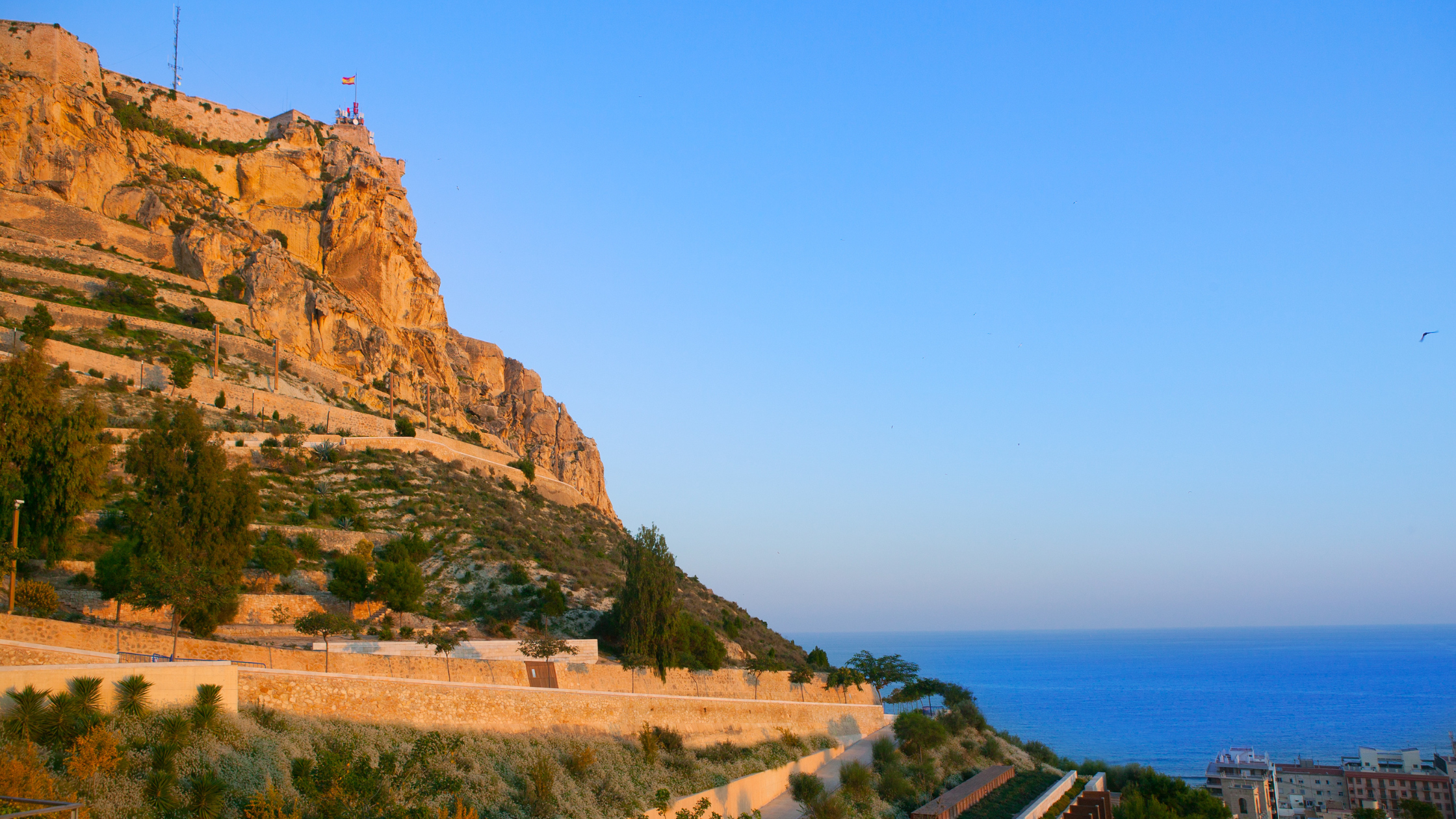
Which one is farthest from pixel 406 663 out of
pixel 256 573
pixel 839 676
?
pixel 839 676

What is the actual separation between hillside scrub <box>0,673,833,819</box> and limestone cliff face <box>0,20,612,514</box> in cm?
3596

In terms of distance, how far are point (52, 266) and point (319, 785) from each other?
3951 cm

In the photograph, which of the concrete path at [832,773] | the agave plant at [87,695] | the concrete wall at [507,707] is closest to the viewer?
the agave plant at [87,695]

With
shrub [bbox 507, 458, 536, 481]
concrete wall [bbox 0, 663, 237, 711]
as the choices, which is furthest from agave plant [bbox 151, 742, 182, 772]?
shrub [bbox 507, 458, 536, 481]

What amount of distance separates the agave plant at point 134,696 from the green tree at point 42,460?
1061cm

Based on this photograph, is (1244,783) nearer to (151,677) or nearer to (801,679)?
(801,679)

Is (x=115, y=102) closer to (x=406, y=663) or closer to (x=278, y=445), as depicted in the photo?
(x=278, y=445)

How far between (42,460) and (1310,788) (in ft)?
182

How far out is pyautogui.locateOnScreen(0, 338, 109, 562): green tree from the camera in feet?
69.1

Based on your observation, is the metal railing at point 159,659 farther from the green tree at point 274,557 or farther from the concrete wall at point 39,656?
the green tree at point 274,557

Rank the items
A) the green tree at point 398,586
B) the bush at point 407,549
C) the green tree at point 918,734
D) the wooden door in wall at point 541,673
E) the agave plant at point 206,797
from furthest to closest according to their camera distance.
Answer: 1. the green tree at point 918,734
2. the bush at point 407,549
3. the green tree at point 398,586
4. the wooden door in wall at point 541,673
5. the agave plant at point 206,797

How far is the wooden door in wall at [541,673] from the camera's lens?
20.6 metres

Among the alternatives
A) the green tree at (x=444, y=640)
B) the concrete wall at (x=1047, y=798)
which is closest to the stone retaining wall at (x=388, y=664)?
the green tree at (x=444, y=640)

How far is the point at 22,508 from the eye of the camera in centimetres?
2092
